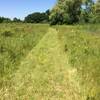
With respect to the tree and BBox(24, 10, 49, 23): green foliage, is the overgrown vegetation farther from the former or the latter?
BBox(24, 10, 49, 23): green foliage

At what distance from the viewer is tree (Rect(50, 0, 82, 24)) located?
62.4 metres

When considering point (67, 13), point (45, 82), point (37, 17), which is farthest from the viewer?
point (37, 17)

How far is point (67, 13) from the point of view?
62.8 m

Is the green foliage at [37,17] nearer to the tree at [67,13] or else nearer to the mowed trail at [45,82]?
the tree at [67,13]

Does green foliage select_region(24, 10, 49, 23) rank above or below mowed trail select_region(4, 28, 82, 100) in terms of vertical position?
above

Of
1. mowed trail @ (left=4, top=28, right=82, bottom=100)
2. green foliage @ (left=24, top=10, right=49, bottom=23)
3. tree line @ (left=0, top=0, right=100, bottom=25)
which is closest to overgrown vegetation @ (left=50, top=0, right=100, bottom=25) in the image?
tree line @ (left=0, top=0, right=100, bottom=25)

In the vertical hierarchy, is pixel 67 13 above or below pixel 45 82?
above

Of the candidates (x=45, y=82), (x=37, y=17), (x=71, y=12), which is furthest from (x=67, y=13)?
(x=45, y=82)

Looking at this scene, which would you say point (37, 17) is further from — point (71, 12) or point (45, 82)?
point (45, 82)

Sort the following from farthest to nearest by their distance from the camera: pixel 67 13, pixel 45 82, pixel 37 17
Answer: pixel 37 17
pixel 67 13
pixel 45 82

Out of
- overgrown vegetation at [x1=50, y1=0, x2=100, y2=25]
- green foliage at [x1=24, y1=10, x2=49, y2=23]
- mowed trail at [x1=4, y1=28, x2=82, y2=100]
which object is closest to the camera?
mowed trail at [x1=4, y1=28, x2=82, y2=100]

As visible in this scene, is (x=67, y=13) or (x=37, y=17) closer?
(x=67, y=13)

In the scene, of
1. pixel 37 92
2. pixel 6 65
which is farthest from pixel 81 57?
pixel 37 92

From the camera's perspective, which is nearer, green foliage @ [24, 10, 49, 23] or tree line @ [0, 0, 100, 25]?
tree line @ [0, 0, 100, 25]
